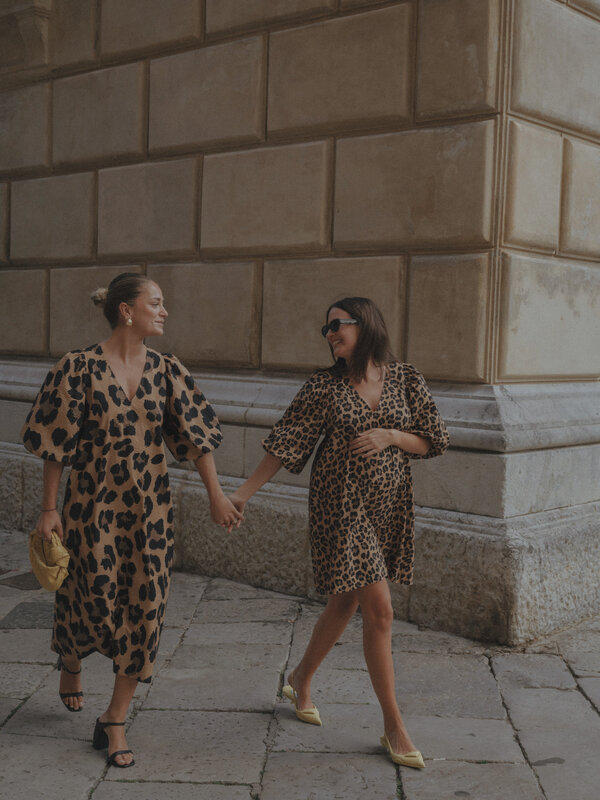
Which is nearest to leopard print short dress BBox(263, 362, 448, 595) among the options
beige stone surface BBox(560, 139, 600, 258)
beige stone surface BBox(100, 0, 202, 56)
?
beige stone surface BBox(560, 139, 600, 258)

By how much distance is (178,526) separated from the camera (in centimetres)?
615

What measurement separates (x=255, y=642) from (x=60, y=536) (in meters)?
1.60

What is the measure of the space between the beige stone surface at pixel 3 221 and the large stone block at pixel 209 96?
69.8 inches

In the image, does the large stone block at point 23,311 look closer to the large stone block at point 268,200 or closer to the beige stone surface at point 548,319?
the large stone block at point 268,200

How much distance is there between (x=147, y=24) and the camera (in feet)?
21.1

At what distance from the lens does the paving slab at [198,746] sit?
329cm

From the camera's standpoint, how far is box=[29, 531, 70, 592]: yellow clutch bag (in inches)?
131

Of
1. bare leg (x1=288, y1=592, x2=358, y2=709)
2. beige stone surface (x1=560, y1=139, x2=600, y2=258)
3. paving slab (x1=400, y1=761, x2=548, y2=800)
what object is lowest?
paving slab (x1=400, y1=761, x2=548, y2=800)

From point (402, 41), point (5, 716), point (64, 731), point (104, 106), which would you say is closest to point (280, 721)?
point (64, 731)

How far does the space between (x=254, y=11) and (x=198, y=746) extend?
13.7 ft

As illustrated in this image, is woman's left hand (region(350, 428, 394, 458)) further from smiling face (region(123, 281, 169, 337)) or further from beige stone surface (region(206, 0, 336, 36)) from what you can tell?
beige stone surface (region(206, 0, 336, 36))

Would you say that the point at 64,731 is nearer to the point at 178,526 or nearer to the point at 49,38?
the point at 178,526

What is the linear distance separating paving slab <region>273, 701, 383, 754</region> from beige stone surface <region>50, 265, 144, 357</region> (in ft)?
12.0

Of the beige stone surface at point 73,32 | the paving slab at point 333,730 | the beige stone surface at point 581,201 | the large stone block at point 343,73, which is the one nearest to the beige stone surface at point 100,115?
the beige stone surface at point 73,32
